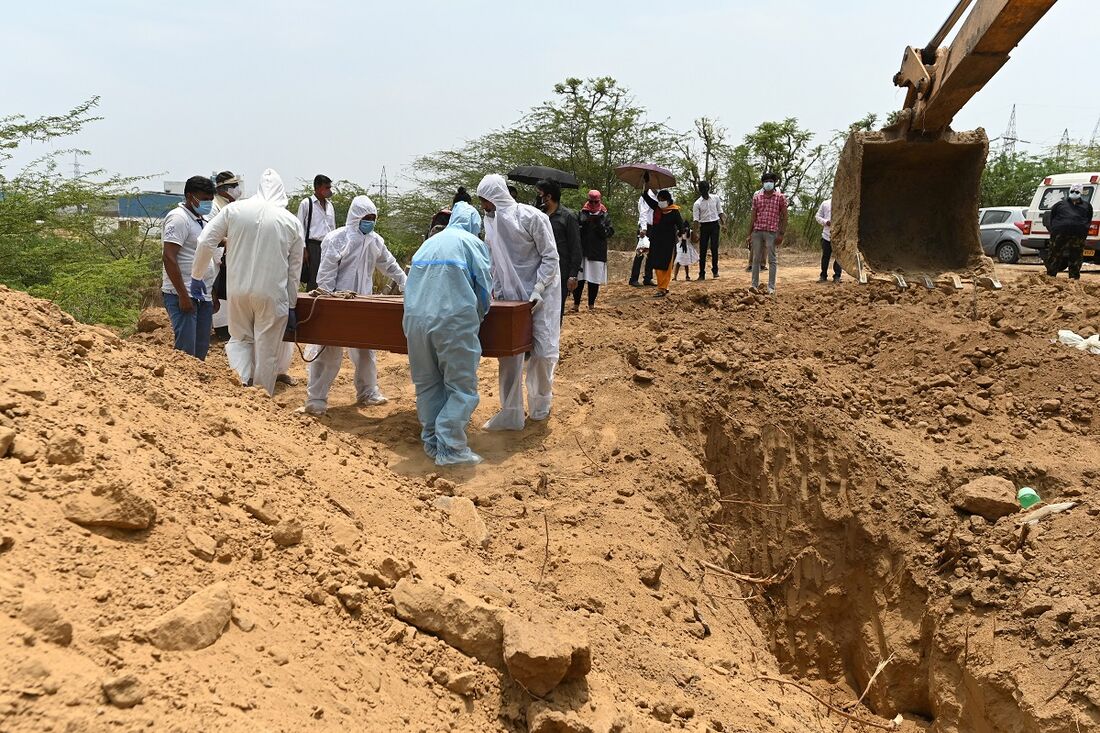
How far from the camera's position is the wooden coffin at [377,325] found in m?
5.23

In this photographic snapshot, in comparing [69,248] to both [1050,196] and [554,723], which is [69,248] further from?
[1050,196]

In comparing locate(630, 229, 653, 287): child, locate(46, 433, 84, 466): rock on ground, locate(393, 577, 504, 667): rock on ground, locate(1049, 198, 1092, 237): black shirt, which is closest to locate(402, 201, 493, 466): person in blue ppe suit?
locate(393, 577, 504, 667): rock on ground

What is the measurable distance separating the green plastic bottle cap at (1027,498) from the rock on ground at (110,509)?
453 cm

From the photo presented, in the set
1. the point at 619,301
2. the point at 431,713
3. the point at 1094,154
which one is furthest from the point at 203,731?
the point at 1094,154

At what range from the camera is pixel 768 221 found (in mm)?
10203

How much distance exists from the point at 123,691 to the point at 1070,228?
36.8 feet

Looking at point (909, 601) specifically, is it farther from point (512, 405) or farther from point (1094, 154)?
point (1094, 154)

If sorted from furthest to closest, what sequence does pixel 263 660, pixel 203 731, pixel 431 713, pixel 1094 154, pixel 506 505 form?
1. pixel 1094 154
2. pixel 506 505
3. pixel 431 713
4. pixel 263 660
5. pixel 203 731

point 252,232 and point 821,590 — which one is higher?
point 252,232

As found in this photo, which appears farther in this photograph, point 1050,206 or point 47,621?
point 1050,206

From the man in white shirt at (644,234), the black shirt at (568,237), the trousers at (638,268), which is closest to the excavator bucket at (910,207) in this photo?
the man in white shirt at (644,234)

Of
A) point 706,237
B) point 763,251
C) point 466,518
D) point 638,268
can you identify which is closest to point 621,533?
point 466,518

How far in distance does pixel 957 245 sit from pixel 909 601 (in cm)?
576

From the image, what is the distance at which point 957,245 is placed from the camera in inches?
367
